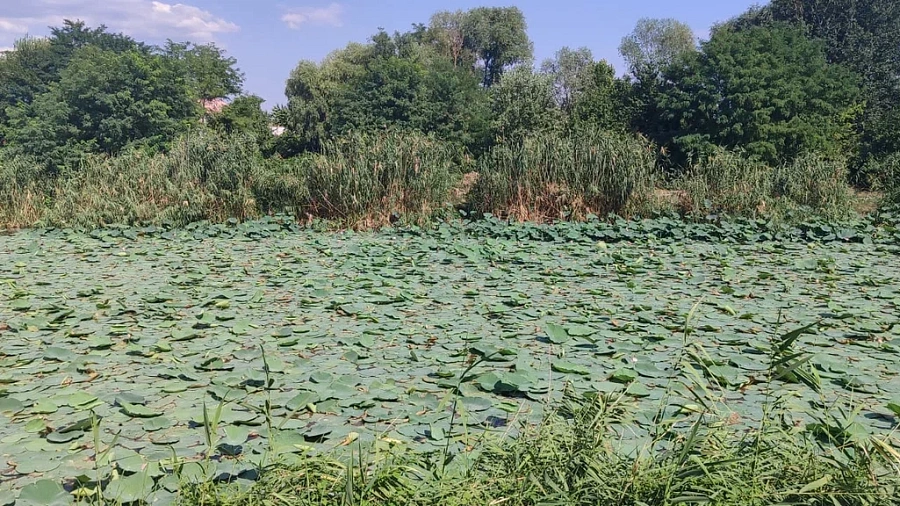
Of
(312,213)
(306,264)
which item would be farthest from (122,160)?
(306,264)

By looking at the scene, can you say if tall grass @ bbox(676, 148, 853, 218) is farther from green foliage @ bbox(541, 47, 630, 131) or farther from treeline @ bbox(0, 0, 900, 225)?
green foliage @ bbox(541, 47, 630, 131)

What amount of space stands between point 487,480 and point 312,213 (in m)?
6.76

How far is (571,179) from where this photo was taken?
27.2ft

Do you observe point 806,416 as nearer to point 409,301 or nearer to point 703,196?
point 409,301

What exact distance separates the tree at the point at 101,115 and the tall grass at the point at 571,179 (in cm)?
820

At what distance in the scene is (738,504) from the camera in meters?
1.86

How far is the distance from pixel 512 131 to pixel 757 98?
485cm

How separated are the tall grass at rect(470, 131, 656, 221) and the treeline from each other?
0.02 metres

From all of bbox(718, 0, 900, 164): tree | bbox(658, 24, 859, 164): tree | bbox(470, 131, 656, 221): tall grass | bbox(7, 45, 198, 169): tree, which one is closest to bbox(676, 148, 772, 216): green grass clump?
bbox(470, 131, 656, 221): tall grass

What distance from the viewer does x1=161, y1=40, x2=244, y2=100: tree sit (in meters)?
24.2

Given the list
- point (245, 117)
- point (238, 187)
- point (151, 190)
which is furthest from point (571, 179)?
point (245, 117)

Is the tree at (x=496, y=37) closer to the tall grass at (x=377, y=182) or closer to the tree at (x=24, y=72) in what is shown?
the tree at (x=24, y=72)

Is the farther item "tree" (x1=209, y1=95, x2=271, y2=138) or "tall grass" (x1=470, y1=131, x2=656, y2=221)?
"tree" (x1=209, y1=95, x2=271, y2=138)

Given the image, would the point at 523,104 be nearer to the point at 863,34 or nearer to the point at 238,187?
the point at 238,187
